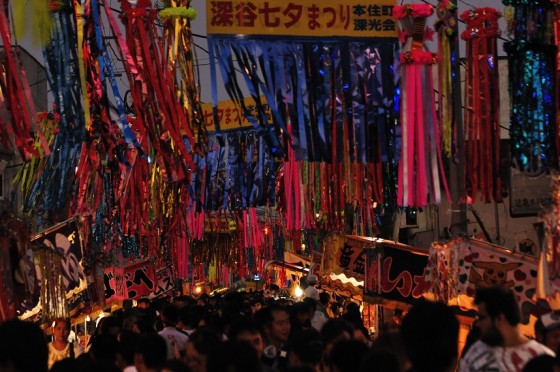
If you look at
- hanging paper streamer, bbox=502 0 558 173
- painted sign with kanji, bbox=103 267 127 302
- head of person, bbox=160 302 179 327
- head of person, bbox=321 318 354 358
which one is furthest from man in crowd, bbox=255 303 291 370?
painted sign with kanji, bbox=103 267 127 302

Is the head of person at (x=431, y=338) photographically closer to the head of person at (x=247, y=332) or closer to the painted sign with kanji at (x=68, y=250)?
the head of person at (x=247, y=332)

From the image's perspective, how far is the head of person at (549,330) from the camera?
8.47 meters

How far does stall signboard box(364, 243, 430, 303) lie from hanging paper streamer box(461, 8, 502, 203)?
109 inches

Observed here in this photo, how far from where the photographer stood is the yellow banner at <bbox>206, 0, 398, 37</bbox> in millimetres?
10633

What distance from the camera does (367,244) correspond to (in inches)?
639

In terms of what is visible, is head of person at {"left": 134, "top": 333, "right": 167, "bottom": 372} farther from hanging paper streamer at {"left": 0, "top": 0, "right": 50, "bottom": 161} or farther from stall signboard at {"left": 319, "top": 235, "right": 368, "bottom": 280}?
stall signboard at {"left": 319, "top": 235, "right": 368, "bottom": 280}

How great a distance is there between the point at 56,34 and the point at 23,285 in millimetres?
2357

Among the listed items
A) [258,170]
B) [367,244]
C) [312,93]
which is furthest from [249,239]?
[312,93]

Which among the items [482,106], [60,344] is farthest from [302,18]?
[60,344]

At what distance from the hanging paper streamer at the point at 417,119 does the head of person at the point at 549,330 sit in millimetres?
1813

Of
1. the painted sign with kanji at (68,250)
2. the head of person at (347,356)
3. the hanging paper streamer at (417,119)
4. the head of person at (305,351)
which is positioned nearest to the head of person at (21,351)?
the head of person at (347,356)

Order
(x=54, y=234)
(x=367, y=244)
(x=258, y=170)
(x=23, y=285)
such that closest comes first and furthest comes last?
(x=23, y=285), (x=54, y=234), (x=367, y=244), (x=258, y=170)

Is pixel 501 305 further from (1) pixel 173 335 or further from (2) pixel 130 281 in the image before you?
(2) pixel 130 281

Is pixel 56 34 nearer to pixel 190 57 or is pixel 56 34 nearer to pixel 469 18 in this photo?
pixel 190 57
